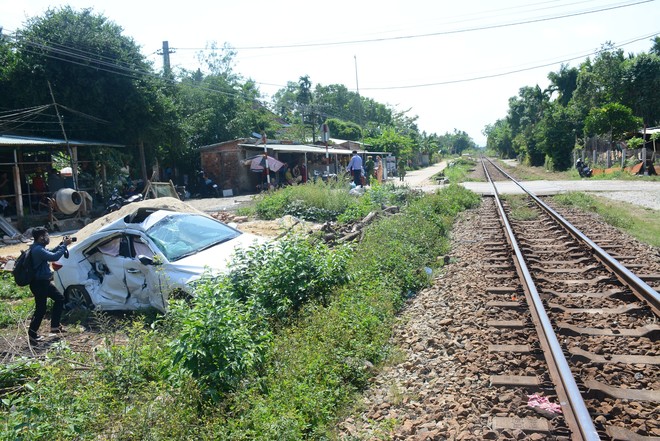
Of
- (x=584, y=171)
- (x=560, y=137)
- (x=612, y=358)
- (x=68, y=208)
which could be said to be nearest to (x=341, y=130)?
(x=560, y=137)

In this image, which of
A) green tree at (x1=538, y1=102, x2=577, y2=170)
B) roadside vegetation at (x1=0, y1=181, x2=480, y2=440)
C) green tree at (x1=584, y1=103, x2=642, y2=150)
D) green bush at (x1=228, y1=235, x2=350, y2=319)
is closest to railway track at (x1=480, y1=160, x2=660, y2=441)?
roadside vegetation at (x1=0, y1=181, x2=480, y2=440)

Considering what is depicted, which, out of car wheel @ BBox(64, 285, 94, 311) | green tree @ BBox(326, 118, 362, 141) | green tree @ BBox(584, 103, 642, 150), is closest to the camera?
car wheel @ BBox(64, 285, 94, 311)

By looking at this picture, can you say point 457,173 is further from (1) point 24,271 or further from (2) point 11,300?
(1) point 24,271

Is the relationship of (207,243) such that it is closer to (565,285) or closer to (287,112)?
(565,285)

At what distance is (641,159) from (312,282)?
27000 mm

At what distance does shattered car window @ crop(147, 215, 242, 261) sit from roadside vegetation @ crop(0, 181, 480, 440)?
124 cm

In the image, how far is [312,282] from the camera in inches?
248

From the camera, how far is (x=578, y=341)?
4.84 m

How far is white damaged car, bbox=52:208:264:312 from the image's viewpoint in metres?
7.30

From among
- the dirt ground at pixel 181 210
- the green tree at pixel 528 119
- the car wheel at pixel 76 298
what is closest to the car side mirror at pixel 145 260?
the car wheel at pixel 76 298

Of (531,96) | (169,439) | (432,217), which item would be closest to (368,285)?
(169,439)

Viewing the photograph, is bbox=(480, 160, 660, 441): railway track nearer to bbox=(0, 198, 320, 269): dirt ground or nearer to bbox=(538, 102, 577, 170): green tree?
bbox=(0, 198, 320, 269): dirt ground

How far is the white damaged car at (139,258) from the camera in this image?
7298mm

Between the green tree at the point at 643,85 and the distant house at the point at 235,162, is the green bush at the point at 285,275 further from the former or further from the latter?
the green tree at the point at 643,85
